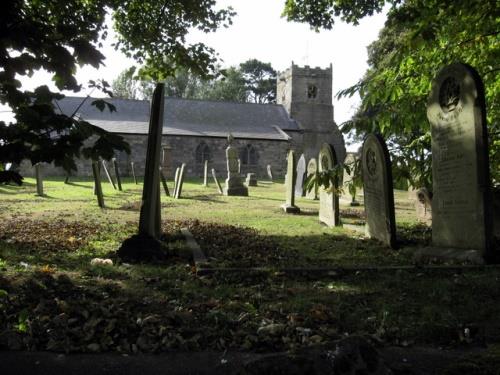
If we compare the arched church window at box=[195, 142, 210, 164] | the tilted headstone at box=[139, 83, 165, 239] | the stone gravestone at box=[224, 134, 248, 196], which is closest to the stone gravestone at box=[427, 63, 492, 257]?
the tilted headstone at box=[139, 83, 165, 239]

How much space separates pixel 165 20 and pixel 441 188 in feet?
24.5

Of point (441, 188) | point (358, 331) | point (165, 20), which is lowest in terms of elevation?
point (358, 331)

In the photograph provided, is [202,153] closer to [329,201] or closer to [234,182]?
[234,182]

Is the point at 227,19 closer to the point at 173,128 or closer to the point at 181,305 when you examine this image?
the point at 181,305

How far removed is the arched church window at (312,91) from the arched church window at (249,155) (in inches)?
459

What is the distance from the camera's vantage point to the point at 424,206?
410 inches

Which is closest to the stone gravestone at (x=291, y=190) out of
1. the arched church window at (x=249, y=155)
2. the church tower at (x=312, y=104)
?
the arched church window at (x=249, y=155)

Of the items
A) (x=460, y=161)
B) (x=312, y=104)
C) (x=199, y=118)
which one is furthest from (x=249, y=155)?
(x=460, y=161)

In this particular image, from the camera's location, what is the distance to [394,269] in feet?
16.8

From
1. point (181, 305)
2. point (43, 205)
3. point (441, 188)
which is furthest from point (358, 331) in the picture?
point (43, 205)

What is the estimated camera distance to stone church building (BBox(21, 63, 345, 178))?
3747 centimetres

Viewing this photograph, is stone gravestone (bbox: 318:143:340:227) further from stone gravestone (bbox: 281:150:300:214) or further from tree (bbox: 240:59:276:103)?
tree (bbox: 240:59:276:103)

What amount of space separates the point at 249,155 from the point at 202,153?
4048 mm

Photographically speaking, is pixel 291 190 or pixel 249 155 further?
pixel 249 155
